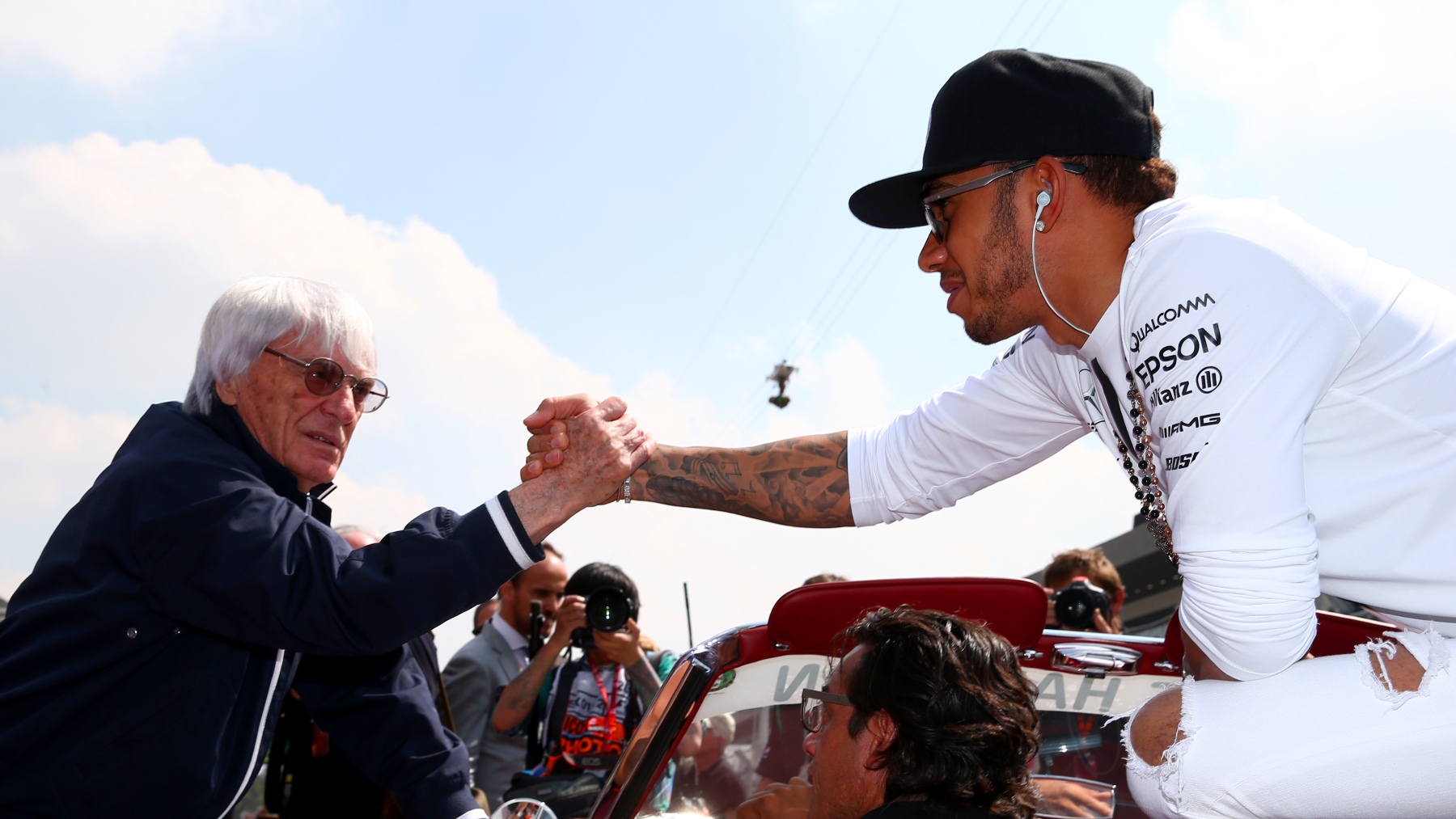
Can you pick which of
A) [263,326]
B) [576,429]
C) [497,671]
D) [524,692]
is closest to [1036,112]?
[576,429]

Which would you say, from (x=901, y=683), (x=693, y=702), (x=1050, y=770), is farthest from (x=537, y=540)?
(x=1050, y=770)

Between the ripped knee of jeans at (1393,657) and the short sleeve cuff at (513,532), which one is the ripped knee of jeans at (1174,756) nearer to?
the ripped knee of jeans at (1393,657)

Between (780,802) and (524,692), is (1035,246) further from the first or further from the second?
(524,692)

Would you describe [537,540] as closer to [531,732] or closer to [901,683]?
[901,683]

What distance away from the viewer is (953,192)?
2.44 meters

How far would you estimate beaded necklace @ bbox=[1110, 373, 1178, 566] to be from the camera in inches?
88.7

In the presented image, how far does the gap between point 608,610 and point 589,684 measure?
38 cm

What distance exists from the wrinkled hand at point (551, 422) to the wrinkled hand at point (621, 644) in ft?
7.15

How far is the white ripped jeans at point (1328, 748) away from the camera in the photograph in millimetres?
1686

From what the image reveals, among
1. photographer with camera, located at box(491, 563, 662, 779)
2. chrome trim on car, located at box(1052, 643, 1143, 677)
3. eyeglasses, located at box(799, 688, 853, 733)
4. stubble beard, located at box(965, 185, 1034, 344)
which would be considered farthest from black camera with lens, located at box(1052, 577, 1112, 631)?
eyeglasses, located at box(799, 688, 853, 733)

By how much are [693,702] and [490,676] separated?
336 cm

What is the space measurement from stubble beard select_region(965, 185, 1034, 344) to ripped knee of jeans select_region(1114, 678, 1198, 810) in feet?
2.93

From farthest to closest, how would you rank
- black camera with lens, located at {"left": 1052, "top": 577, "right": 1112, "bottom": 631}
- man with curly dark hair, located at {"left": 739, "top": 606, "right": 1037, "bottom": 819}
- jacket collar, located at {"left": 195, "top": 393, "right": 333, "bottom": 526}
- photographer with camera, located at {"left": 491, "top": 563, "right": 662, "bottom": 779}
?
1. black camera with lens, located at {"left": 1052, "top": 577, "right": 1112, "bottom": 631}
2. photographer with camera, located at {"left": 491, "top": 563, "right": 662, "bottom": 779}
3. jacket collar, located at {"left": 195, "top": 393, "right": 333, "bottom": 526}
4. man with curly dark hair, located at {"left": 739, "top": 606, "right": 1037, "bottom": 819}

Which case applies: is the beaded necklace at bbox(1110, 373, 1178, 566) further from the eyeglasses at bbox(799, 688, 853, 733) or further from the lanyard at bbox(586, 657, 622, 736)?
the lanyard at bbox(586, 657, 622, 736)
